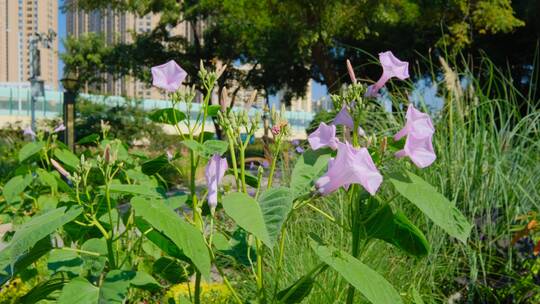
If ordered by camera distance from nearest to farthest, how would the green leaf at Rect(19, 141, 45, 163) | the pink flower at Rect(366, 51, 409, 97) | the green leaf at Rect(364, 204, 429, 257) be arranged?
the green leaf at Rect(364, 204, 429, 257)
the pink flower at Rect(366, 51, 409, 97)
the green leaf at Rect(19, 141, 45, 163)

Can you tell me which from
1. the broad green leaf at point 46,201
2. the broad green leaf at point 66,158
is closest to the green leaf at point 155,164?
the broad green leaf at point 66,158

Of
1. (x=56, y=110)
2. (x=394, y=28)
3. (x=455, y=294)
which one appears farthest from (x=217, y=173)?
(x=56, y=110)

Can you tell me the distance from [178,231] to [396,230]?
0.50 metres

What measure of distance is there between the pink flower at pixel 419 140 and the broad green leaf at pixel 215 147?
354 millimetres

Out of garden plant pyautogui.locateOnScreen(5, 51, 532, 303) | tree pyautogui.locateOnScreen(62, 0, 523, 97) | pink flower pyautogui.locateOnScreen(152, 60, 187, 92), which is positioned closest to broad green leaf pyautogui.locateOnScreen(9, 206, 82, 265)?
garden plant pyautogui.locateOnScreen(5, 51, 532, 303)

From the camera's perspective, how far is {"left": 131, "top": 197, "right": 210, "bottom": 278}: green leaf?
929mm

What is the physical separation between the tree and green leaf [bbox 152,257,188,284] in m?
3.31

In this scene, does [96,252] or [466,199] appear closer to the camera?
[96,252]

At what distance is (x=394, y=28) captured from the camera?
1714 cm

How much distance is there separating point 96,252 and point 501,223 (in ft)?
7.06

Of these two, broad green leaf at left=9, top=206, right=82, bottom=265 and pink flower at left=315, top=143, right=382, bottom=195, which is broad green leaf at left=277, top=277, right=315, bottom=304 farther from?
broad green leaf at left=9, top=206, right=82, bottom=265

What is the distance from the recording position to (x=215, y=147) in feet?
4.03

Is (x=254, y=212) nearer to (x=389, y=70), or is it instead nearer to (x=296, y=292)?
(x=296, y=292)

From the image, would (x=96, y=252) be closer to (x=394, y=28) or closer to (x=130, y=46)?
(x=394, y=28)
